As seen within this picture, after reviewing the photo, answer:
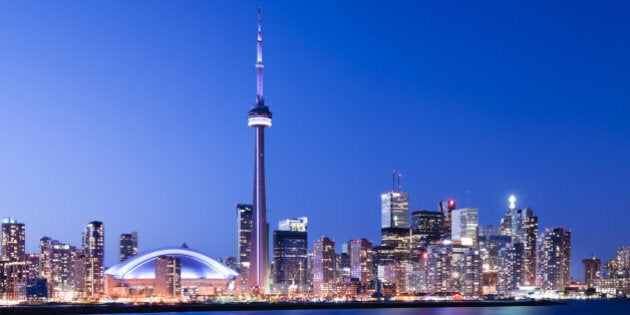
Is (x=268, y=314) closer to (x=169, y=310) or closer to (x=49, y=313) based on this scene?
(x=169, y=310)

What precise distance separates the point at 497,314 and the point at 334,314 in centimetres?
2975

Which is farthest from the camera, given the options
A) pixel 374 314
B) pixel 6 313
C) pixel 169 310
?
pixel 169 310

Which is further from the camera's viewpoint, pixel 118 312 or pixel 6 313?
pixel 118 312

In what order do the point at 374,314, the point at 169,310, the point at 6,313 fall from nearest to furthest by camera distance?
the point at 6,313 < the point at 374,314 < the point at 169,310

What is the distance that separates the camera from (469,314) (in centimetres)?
17038

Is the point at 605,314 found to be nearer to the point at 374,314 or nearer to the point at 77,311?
the point at 374,314

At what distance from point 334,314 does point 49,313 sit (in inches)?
2019

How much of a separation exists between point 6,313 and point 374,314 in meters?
64.2

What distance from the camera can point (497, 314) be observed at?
573ft

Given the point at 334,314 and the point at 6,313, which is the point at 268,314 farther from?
the point at 6,313

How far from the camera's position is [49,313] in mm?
171750

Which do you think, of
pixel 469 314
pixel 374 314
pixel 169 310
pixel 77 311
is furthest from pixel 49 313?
pixel 469 314

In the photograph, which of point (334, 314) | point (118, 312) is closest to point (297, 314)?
point (334, 314)

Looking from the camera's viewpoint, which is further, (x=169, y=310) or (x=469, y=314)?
(x=169, y=310)
